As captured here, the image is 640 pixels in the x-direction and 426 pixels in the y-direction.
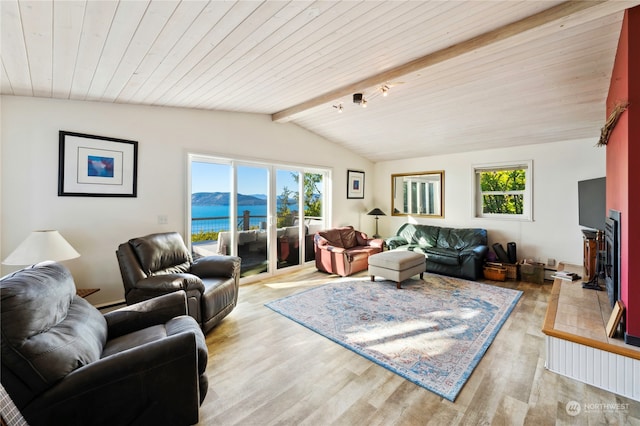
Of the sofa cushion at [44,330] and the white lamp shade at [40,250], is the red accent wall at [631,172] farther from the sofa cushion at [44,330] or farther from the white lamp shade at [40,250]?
the white lamp shade at [40,250]

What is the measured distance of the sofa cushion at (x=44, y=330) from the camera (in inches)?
45.4

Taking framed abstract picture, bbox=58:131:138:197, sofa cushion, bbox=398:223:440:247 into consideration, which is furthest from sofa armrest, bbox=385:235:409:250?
framed abstract picture, bbox=58:131:138:197

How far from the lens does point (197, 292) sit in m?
2.60

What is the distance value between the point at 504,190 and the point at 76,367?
6.07 m

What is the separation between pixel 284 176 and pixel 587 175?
4785mm

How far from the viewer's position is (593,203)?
340 cm

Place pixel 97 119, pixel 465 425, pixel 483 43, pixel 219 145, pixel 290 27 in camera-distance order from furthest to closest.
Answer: pixel 219 145 → pixel 97 119 → pixel 483 43 → pixel 290 27 → pixel 465 425

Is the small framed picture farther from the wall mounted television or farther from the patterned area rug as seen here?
the wall mounted television

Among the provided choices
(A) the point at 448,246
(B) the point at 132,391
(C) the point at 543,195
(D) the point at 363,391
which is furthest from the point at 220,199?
(C) the point at 543,195

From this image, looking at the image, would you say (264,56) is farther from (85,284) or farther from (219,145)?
(85,284)

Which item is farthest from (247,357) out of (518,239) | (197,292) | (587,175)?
(587,175)

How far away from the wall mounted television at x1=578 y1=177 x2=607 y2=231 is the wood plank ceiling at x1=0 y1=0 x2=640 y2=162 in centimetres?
94

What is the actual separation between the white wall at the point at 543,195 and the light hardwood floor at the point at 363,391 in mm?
2574

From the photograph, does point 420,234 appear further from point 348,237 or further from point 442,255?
point 348,237
